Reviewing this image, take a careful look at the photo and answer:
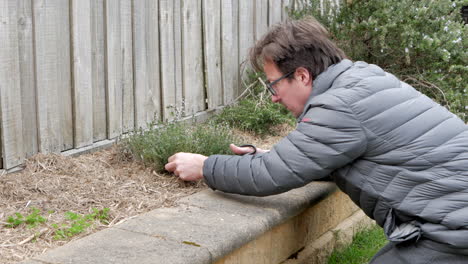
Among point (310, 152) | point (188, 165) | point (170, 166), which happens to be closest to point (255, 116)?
point (170, 166)

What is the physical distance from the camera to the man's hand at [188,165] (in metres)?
3.14

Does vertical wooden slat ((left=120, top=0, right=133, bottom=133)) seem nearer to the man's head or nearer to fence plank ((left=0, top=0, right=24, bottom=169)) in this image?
fence plank ((left=0, top=0, right=24, bottom=169))

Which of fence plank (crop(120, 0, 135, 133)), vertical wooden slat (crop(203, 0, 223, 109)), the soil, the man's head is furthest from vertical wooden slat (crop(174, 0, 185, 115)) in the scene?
the man's head

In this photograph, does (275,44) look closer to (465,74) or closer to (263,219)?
(263,219)

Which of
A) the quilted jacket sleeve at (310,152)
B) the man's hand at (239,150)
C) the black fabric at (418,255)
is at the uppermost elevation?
the quilted jacket sleeve at (310,152)

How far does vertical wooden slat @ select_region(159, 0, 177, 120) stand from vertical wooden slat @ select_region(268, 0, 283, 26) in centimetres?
174

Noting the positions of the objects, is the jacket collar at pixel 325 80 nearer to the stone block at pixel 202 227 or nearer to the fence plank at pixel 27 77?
the stone block at pixel 202 227

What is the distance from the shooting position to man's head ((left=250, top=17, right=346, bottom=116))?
9.70ft

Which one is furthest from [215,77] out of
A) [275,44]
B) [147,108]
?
[275,44]

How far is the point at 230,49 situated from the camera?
5473mm

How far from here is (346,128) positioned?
2674 millimetres

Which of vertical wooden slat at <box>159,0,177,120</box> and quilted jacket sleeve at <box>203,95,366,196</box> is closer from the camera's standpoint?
quilted jacket sleeve at <box>203,95,366,196</box>

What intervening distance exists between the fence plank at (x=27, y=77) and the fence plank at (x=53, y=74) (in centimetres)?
4

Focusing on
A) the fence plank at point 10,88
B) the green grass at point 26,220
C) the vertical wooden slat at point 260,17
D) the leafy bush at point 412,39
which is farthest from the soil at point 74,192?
the leafy bush at point 412,39
